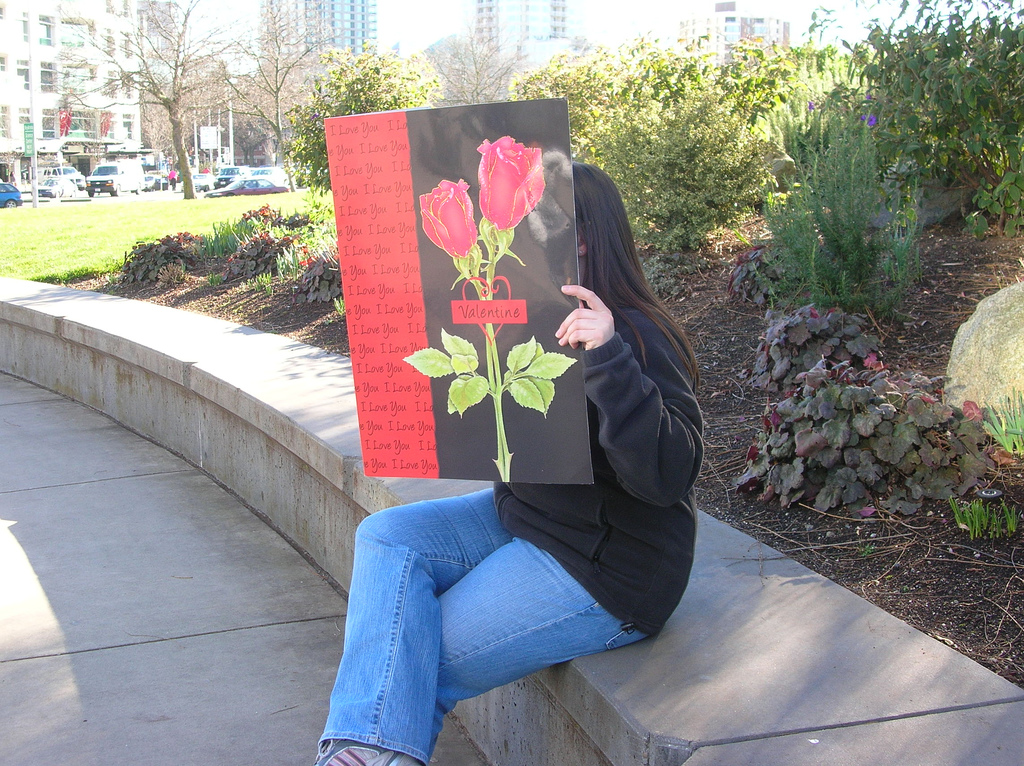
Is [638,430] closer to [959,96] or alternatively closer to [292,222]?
[959,96]

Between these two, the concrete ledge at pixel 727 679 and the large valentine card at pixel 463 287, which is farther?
the large valentine card at pixel 463 287

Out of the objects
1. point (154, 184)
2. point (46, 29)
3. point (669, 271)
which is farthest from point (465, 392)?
point (46, 29)

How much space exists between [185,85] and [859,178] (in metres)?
34.8

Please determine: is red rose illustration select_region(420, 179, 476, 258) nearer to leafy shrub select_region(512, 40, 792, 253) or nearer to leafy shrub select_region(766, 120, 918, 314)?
leafy shrub select_region(766, 120, 918, 314)

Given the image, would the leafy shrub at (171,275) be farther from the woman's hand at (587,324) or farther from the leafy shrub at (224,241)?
the woman's hand at (587,324)

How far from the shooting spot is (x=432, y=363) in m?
2.06

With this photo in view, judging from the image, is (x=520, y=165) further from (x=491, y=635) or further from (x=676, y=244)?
(x=676, y=244)

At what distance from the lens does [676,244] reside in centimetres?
629

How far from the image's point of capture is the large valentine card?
192 centimetres

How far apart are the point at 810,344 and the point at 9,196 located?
138 ft

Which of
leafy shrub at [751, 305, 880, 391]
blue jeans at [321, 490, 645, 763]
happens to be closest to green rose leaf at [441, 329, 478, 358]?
blue jeans at [321, 490, 645, 763]

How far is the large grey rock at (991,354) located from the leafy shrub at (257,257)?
579 cm

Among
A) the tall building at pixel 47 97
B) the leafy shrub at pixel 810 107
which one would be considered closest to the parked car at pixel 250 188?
the tall building at pixel 47 97

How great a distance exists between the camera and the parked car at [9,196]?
129 feet
